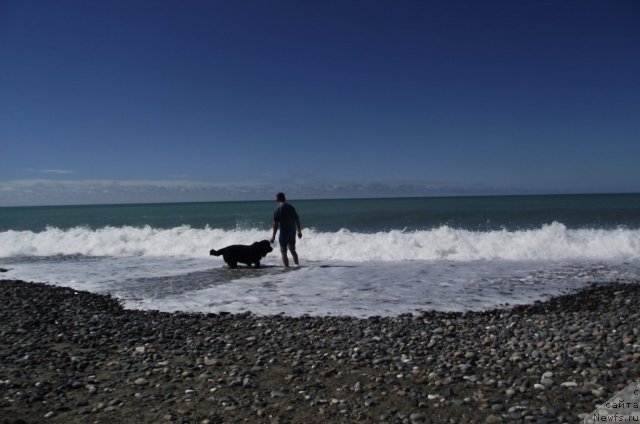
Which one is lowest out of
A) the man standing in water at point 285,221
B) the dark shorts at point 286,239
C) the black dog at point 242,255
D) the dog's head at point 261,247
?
the black dog at point 242,255

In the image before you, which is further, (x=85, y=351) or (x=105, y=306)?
(x=105, y=306)

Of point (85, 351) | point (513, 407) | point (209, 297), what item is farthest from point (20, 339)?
point (513, 407)

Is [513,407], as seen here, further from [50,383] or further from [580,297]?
[580,297]

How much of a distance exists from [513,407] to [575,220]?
30.2 m

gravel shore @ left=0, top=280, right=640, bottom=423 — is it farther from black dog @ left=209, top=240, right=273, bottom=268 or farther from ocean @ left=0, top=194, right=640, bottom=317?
black dog @ left=209, top=240, right=273, bottom=268

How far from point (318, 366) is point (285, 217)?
789 cm

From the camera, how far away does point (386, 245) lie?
16672mm

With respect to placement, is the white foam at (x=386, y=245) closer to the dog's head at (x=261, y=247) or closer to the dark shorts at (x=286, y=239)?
the dog's head at (x=261, y=247)

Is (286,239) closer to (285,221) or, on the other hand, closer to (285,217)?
(285,221)

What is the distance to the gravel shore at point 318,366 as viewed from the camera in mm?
4137

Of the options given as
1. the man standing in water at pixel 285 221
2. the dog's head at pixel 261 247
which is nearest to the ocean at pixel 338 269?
the dog's head at pixel 261 247

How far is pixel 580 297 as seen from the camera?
8727mm

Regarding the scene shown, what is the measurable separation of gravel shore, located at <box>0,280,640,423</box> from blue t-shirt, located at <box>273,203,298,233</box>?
5301mm

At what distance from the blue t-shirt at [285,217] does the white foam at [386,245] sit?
3400mm
